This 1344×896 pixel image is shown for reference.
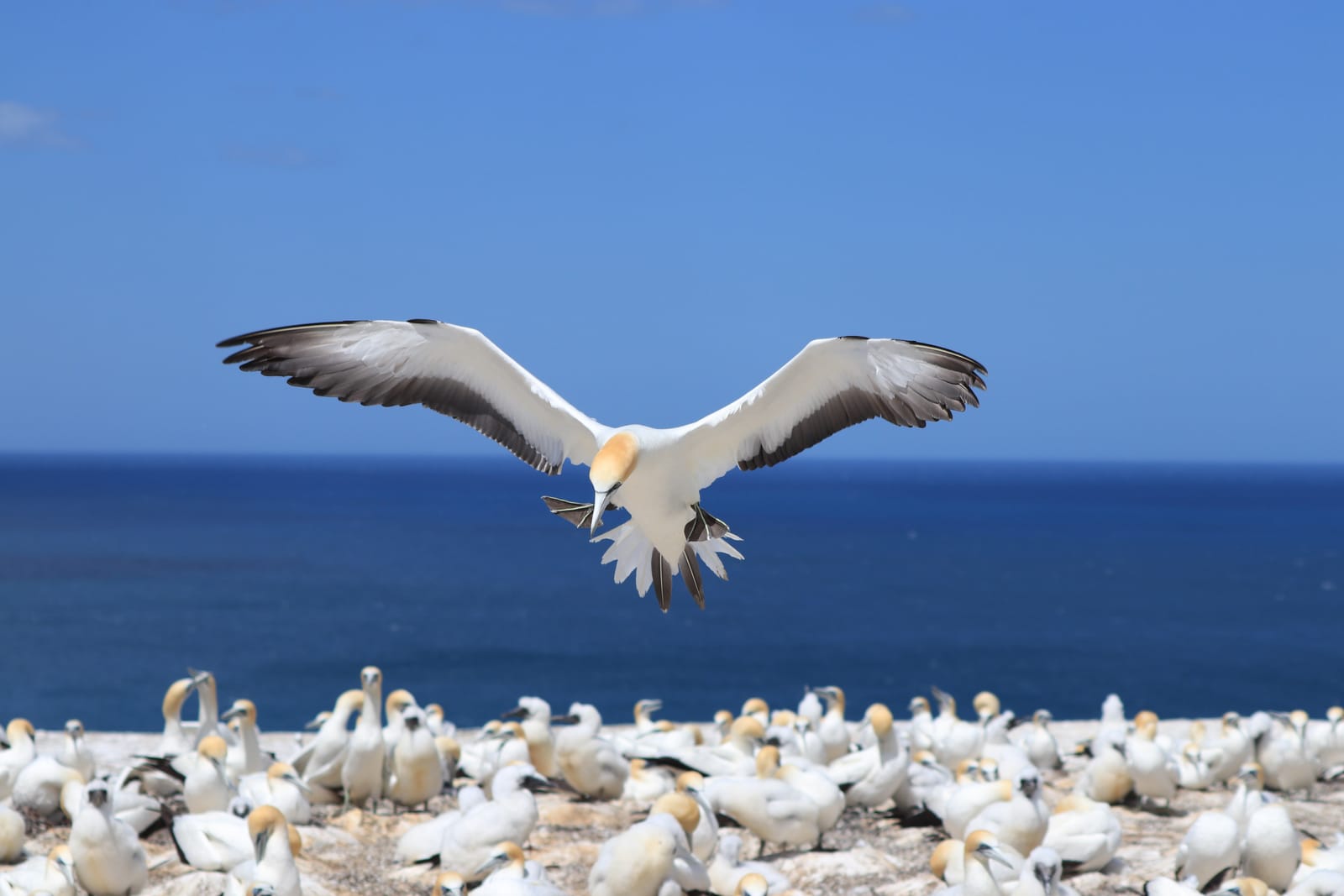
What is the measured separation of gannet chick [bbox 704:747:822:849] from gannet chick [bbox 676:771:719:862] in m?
0.17

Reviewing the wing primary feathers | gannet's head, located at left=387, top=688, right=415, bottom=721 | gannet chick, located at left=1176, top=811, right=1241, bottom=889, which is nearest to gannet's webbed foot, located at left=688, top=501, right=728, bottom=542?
the wing primary feathers

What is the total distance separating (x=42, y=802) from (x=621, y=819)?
353cm

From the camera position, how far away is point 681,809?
23.1 ft

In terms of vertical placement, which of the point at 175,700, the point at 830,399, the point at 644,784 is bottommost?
the point at 644,784

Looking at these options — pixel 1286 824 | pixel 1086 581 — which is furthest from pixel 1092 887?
pixel 1086 581

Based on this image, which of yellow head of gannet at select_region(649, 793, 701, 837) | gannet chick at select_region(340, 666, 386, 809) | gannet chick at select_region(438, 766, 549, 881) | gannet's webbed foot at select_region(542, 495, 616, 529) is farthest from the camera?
gannet chick at select_region(340, 666, 386, 809)

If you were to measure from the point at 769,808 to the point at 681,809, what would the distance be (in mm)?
1113

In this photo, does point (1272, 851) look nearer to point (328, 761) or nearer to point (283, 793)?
point (283, 793)

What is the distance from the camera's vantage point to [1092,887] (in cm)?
745

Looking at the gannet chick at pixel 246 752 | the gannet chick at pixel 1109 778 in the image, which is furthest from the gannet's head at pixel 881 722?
the gannet chick at pixel 246 752

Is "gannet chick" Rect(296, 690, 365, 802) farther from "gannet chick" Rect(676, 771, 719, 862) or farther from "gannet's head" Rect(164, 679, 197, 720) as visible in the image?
"gannet chick" Rect(676, 771, 719, 862)

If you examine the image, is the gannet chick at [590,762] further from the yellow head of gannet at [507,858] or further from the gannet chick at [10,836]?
the gannet chick at [10,836]

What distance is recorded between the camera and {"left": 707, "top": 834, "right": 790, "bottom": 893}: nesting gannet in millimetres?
6953

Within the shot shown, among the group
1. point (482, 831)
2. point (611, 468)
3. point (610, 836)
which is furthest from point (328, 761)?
point (611, 468)
